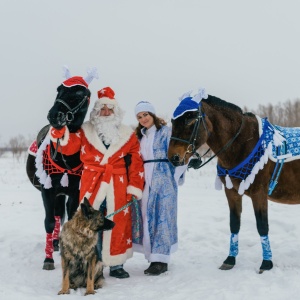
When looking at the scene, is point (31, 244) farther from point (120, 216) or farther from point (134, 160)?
point (134, 160)

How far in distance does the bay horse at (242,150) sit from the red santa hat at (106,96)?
0.91 metres

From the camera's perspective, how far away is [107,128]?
15.2ft

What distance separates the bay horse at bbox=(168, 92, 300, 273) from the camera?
14.0 feet

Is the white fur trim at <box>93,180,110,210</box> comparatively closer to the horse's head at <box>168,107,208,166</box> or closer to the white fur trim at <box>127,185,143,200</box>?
the white fur trim at <box>127,185,143,200</box>

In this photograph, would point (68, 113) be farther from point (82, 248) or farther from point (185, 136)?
point (82, 248)

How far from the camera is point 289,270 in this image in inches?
168

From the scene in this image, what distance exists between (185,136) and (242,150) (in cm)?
74

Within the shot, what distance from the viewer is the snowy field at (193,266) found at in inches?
147

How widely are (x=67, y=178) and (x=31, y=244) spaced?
1702 millimetres

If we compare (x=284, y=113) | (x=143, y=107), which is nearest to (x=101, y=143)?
(x=143, y=107)

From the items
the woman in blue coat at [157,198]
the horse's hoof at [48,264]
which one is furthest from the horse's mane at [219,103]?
the horse's hoof at [48,264]

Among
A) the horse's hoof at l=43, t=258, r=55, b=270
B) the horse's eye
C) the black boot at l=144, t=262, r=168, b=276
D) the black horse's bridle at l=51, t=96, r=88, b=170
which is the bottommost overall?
the horse's hoof at l=43, t=258, r=55, b=270

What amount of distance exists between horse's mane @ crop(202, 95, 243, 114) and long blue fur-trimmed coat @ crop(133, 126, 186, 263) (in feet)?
2.24

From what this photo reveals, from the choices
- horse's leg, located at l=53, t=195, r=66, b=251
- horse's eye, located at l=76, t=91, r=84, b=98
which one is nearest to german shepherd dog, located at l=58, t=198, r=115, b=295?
horse's eye, located at l=76, t=91, r=84, b=98
